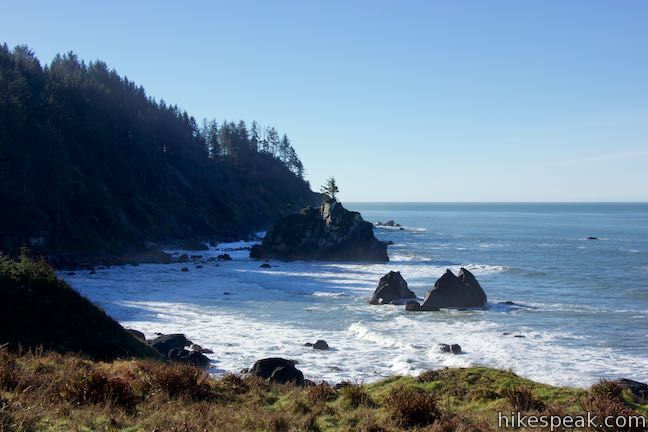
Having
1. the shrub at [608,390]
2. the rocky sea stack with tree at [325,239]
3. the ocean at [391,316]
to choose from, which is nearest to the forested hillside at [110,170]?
the ocean at [391,316]

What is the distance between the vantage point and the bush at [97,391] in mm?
9234

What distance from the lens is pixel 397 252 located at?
7681 cm

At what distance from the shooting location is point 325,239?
7456cm

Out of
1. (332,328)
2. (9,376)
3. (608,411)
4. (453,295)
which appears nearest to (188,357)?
(332,328)

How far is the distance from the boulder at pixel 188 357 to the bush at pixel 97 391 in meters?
10.1

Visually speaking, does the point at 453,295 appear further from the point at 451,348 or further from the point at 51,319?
the point at 51,319

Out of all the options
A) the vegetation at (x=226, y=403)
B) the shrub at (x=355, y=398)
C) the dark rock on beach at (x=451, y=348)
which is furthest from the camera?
the dark rock on beach at (x=451, y=348)

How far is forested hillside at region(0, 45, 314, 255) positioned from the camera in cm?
6047

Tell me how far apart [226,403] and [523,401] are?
6043 millimetres

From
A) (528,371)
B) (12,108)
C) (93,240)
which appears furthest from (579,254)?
(12,108)

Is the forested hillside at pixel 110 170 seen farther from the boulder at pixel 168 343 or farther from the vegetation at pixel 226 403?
the vegetation at pixel 226 403

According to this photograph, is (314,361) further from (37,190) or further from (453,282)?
(37,190)

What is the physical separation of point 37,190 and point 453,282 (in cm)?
5105

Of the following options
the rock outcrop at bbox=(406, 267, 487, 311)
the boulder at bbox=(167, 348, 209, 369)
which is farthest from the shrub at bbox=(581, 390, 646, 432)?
the rock outcrop at bbox=(406, 267, 487, 311)
